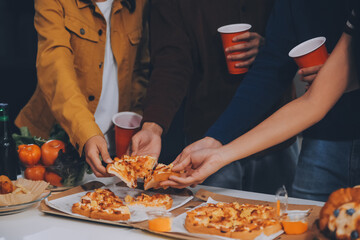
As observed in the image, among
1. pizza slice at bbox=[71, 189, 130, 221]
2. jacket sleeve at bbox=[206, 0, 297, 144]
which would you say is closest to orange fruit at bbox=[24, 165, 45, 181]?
pizza slice at bbox=[71, 189, 130, 221]

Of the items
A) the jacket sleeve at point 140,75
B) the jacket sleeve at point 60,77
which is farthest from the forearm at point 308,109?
the jacket sleeve at point 140,75

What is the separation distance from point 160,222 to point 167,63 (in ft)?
3.75

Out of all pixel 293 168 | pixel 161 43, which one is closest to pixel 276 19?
pixel 161 43

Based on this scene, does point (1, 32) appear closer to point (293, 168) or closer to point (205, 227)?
point (293, 168)

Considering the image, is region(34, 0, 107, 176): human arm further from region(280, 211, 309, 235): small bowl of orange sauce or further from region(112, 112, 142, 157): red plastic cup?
region(280, 211, 309, 235): small bowl of orange sauce

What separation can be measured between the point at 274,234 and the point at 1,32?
13.2 feet

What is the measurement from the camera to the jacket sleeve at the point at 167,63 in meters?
2.28

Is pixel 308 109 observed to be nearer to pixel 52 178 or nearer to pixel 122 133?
pixel 122 133

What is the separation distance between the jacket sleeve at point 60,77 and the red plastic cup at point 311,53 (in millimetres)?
949

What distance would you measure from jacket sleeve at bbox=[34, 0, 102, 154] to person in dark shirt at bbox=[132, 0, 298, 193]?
1.05 ft

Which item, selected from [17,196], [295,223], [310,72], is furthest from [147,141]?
[295,223]

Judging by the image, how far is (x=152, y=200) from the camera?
5.80 feet

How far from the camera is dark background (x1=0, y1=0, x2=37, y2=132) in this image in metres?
4.46

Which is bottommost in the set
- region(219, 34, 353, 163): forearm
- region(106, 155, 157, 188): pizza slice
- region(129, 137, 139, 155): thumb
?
region(106, 155, 157, 188): pizza slice
